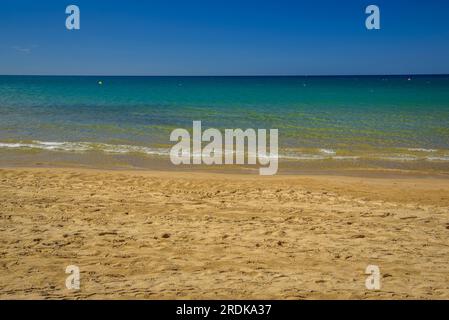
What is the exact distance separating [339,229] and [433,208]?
2.83m

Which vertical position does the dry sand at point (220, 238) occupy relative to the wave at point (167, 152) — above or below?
below

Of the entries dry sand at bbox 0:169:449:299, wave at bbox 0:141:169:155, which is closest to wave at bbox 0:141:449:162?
A: wave at bbox 0:141:169:155

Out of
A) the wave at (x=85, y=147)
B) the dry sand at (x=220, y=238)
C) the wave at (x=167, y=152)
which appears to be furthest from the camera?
the wave at (x=85, y=147)

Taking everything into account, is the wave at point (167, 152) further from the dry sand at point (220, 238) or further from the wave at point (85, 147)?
the dry sand at point (220, 238)

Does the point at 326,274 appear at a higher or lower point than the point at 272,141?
lower

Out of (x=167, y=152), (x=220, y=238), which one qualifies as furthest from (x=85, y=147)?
(x=220, y=238)

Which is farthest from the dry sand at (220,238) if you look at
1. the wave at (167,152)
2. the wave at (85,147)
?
the wave at (85,147)

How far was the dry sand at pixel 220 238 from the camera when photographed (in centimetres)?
514

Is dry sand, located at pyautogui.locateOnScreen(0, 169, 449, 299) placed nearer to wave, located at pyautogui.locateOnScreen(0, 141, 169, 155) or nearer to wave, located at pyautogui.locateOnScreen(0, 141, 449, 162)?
wave, located at pyautogui.locateOnScreen(0, 141, 449, 162)

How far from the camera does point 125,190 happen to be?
383 inches

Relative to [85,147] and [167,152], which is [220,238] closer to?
[167,152]

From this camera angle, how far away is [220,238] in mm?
6750
